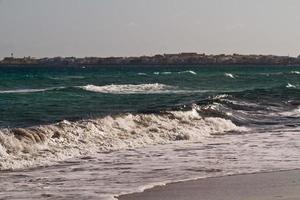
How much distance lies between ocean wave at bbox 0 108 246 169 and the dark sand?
3.81 meters

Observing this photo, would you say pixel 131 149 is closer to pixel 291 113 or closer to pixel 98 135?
pixel 98 135

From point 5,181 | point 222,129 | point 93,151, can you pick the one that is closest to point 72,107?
point 222,129

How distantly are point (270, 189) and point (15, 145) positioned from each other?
6.70m

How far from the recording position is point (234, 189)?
11.0m

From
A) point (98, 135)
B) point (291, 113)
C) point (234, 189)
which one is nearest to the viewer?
point (234, 189)

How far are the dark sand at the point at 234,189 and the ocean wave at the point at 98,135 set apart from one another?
12.5ft

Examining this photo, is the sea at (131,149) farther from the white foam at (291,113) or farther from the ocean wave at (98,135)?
the white foam at (291,113)

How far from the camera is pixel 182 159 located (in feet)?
48.0

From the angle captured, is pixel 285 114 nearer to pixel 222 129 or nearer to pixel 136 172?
pixel 222 129

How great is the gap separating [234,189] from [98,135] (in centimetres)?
806

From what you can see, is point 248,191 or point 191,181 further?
point 191,181

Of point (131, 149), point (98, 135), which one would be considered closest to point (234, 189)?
point (131, 149)

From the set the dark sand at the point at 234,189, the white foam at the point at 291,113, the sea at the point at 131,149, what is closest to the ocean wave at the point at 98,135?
the sea at the point at 131,149

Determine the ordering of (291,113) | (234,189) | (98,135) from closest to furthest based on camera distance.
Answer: (234,189), (98,135), (291,113)
